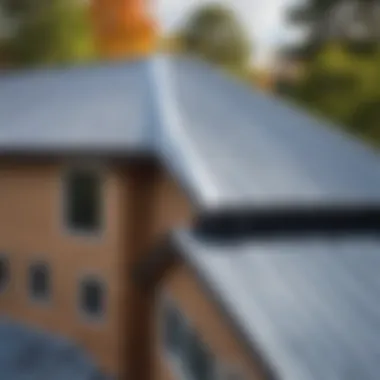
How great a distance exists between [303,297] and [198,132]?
5155 mm

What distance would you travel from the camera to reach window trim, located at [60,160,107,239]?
15.2m

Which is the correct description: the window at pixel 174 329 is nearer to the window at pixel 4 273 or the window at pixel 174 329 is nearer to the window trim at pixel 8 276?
the window trim at pixel 8 276

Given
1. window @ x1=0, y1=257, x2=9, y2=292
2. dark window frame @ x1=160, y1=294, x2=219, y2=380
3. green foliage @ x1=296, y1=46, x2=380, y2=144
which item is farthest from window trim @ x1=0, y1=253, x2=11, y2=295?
green foliage @ x1=296, y1=46, x2=380, y2=144

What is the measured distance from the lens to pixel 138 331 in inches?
589

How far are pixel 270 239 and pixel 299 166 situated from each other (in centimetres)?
227

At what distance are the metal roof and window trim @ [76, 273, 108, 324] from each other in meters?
2.90

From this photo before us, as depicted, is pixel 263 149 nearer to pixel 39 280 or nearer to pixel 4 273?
pixel 39 280

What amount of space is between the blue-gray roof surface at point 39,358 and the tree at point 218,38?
23.9 metres

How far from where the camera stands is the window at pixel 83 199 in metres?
15.4

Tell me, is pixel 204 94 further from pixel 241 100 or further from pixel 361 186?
pixel 361 186

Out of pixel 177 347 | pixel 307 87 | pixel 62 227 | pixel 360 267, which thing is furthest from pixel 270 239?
pixel 307 87

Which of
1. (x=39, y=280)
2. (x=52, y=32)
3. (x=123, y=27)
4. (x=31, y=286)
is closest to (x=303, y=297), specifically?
(x=39, y=280)

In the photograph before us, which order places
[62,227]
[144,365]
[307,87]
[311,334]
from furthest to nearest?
[307,87] < [62,227] < [144,365] < [311,334]

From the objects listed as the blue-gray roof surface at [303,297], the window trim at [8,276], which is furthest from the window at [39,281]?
the blue-gray roof surface at [303,297]
